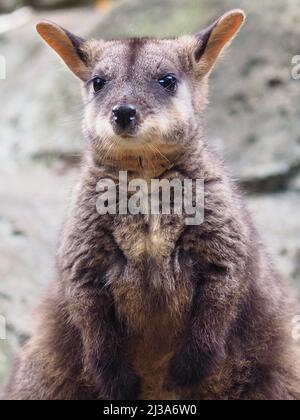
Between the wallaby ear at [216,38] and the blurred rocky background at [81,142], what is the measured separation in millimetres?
1978

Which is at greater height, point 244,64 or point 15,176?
point 244,64

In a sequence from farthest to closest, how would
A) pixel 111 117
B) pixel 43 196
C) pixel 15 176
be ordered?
pixel 15 176
pixel 43 196
pixel 111 117

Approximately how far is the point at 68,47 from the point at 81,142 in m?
4.14

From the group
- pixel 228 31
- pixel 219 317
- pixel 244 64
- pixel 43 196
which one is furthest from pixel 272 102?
pixel 219 317

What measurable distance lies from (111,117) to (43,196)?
4.47 m

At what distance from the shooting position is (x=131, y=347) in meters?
6.09

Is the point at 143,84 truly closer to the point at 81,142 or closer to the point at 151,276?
the point at 151,276

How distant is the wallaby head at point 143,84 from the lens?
5.73m

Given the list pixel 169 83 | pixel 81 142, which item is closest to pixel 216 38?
pixel 169 83

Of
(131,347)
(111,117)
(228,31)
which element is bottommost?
(131,347)

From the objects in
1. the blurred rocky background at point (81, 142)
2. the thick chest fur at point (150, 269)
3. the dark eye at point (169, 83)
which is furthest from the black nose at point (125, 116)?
the blurred rocky background at point (81, 142)
